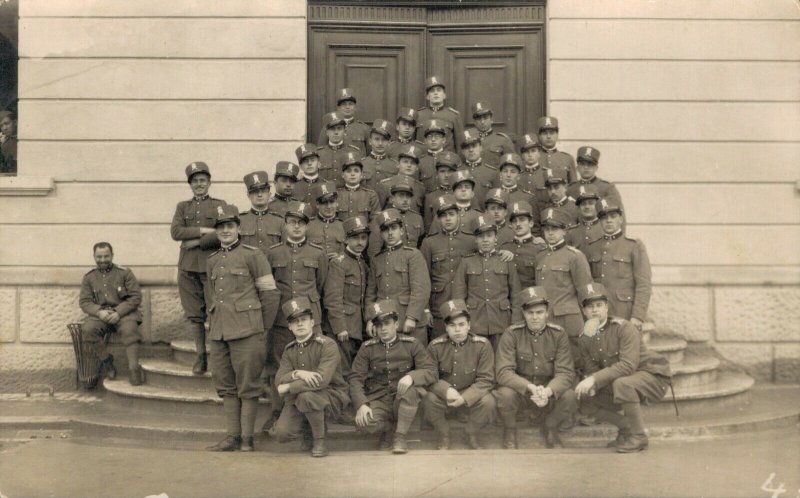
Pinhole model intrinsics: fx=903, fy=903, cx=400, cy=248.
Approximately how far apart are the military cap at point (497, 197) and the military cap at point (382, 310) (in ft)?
4.98

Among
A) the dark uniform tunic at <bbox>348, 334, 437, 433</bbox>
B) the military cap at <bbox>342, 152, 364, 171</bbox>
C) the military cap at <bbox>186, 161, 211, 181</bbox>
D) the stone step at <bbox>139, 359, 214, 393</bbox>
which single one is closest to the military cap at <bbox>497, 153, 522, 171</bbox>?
the military cap at <bbox>342, 152, 364, 171</bbox>

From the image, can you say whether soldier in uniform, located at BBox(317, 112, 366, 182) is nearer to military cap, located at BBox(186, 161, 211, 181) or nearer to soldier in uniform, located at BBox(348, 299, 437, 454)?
military cap, located at BBox(186, 161, 211, 181)

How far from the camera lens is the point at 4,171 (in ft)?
35.3

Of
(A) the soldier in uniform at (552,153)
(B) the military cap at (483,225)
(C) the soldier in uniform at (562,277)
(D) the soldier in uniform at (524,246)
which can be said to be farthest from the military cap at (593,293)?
(A) the soldier in uniform at (552,153)

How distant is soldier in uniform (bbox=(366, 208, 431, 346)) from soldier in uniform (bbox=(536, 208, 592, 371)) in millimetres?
1122

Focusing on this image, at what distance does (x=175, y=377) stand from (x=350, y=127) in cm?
337

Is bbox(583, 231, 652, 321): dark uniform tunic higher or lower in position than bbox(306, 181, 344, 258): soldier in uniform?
lower

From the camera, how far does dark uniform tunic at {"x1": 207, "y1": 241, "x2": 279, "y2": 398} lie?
26.0 feet

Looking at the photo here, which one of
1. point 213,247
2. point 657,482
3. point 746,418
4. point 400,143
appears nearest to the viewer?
point 657,482

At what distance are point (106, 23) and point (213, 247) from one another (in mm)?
3470

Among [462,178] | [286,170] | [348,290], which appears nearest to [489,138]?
[462,178]

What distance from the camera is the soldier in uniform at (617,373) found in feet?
25.1

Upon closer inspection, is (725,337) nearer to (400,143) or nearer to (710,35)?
(710,35)

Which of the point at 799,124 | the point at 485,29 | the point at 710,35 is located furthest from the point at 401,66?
the point at 799,124
